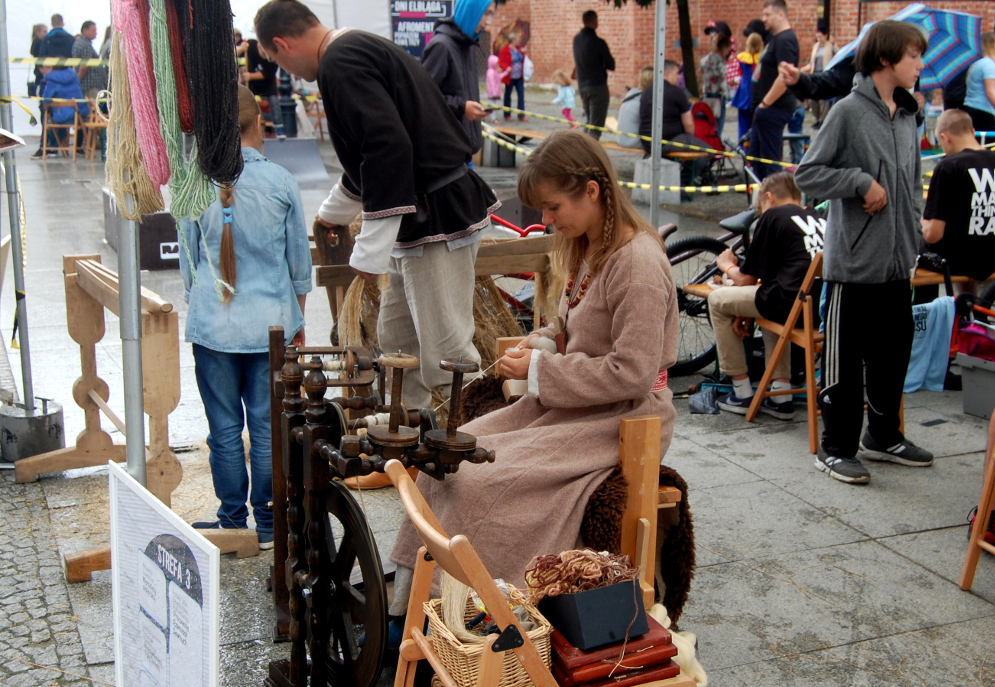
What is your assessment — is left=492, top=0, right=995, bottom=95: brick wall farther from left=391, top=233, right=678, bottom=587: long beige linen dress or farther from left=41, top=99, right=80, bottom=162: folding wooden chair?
left=391, top=233, right=678, bottom=587: long beige linen dress

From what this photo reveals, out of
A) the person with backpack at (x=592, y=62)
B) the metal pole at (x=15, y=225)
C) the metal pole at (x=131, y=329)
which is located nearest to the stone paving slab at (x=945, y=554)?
the metal pole at (x=131, y=329)

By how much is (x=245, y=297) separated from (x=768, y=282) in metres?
2.68

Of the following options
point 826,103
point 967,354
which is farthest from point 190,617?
point 826,103

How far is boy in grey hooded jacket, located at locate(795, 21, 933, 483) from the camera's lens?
3922 mm

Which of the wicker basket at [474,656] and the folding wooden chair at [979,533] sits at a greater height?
the wicker basket at [474,656]

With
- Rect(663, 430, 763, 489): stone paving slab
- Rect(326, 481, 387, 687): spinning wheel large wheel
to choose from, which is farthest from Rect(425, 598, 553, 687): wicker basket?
Rect(663, 430, 763, 489): stone paving slab

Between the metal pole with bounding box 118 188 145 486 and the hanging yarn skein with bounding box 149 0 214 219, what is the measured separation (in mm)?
123

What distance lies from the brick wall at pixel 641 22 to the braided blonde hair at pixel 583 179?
15793mm

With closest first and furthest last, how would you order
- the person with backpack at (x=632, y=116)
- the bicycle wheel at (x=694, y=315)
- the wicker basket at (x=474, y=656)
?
the wicker basket at (x=474, y=656) < the bicycle wheel at (x=694, y=315) < the person with backpack at (x=632, y=116)

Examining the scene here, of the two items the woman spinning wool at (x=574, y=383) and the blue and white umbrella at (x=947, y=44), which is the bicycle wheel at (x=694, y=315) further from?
the blue and white umbrella at (x=947, y=44)

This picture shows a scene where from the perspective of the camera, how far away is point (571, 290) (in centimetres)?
301

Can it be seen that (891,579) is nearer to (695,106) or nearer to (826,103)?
(695,106)

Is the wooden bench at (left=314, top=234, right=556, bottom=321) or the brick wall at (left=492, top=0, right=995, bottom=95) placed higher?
the brick wall at (left=492, top=0, right=995, bottom=95)

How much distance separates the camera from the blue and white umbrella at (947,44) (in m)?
8.66
